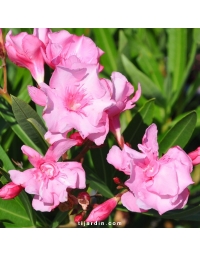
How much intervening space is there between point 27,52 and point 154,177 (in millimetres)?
423

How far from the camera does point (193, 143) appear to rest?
6.45 ft

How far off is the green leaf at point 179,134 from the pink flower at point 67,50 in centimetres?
31

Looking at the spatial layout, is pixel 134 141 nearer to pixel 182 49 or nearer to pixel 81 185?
pixel 81 185

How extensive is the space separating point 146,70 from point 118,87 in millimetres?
854

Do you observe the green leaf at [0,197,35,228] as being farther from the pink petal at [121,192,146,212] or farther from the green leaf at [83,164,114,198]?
the pink petal at [121,192,146,212]

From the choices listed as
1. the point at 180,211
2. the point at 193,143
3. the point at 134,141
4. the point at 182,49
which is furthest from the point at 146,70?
the point at 180,211

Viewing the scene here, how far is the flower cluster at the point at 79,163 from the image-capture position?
3.53ft

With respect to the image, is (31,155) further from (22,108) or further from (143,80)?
(143,80)

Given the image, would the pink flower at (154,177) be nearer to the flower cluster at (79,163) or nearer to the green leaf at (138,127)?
the flower cluster at (79,163)

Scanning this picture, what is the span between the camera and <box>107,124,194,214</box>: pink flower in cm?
107

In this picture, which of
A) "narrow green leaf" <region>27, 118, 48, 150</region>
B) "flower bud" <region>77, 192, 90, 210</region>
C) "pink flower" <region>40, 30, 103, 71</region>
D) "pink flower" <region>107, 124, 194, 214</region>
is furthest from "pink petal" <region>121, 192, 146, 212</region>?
"pink flower" <region>40, 30, 103, 71</region>

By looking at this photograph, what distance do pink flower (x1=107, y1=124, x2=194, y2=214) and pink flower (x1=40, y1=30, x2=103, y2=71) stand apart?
0.23 metres

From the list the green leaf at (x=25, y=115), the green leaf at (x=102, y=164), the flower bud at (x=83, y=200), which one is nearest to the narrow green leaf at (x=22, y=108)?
the green leaf at (x=25, y=115)

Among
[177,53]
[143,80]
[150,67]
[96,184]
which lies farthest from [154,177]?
[177,53]
